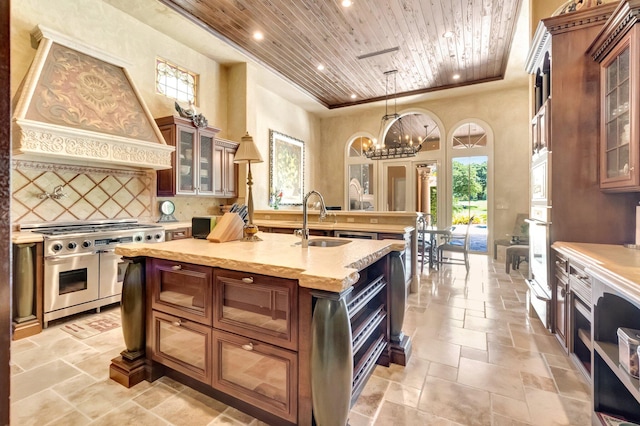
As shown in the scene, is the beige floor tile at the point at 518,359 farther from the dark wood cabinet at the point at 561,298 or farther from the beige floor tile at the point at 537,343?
the dark wood cabinet at the point at 561,298

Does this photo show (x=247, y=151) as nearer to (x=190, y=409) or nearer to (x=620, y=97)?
(x=190, y=409)

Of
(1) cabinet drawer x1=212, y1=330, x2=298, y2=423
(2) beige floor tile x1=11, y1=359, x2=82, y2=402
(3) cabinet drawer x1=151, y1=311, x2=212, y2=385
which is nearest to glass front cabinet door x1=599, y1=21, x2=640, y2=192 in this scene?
(1) cabinet drawer x1=212, y1=330, x2=298, y2=423

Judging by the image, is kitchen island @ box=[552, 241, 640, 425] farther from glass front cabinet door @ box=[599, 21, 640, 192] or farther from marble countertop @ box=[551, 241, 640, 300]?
glass front cabinet door @ box=[599, 21, 640, 192]

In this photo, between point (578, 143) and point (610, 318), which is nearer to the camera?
point (610, 318)

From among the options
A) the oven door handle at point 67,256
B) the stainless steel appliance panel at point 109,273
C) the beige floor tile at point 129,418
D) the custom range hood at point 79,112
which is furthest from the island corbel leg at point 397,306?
the custom range hood at point 79,112

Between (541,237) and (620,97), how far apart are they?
4.07ft

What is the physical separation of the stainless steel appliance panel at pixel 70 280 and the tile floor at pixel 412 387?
276 millimetres

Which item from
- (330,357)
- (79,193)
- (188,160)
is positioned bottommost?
(330,357)

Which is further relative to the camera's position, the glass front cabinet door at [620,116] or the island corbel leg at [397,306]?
the island corbel leg at [397,306]

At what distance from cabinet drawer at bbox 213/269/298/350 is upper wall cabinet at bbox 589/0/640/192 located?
2192 mm

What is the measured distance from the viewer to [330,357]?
136cm

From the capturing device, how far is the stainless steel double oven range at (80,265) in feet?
9.48

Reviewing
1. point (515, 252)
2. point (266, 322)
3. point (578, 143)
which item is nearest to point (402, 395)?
point (266, 322)

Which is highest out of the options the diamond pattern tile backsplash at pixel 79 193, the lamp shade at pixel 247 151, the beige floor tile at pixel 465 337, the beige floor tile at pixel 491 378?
the lamp shade at pixel 247 151
